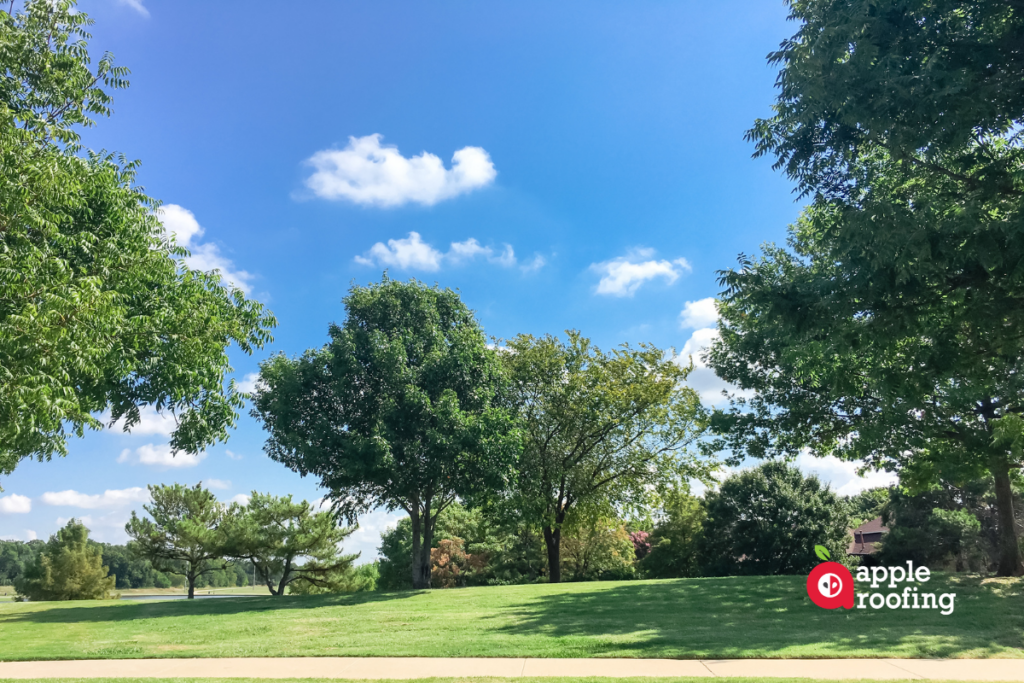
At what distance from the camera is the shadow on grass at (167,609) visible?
17.4 m

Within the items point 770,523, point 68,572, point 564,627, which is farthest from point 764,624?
point 68,572

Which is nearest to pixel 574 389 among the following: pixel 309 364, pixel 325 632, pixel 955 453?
pixel 309 364

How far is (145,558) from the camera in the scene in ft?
97.8

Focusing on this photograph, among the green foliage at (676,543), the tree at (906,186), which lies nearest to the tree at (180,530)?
the green foliage at (676,543)

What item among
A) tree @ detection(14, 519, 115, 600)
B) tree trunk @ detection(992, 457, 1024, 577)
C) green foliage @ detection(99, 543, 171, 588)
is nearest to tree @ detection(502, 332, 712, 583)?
tree trunk @ detection(992, 457, 1024, 577)

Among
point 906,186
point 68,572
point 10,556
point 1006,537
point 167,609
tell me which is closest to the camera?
point 906,186

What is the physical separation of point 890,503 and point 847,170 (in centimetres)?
2989

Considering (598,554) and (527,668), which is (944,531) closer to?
(598,554)

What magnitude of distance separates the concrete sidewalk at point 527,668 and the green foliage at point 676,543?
79.4ft

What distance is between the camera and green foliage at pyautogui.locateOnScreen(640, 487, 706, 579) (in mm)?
33688

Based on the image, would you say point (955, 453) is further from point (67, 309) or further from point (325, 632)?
point (67, 309)

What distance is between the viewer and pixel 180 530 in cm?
Result: 2925

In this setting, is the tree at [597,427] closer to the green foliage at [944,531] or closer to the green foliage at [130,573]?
the green foliage at [944,531]

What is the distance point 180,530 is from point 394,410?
14.3 meters
